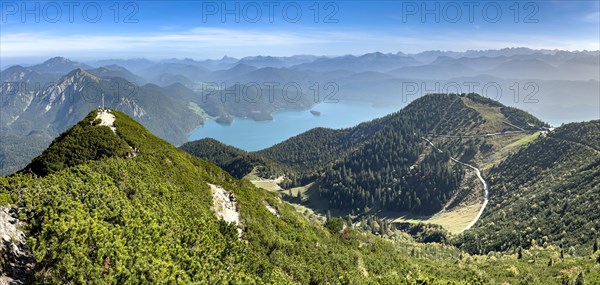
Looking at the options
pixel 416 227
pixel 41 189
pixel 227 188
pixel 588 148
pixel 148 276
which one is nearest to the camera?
pixel 148 276

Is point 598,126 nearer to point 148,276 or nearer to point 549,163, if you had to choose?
point 549,163

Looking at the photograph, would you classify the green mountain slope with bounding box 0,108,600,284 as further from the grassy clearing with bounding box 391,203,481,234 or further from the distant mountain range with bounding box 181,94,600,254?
the grassy clearing with bounding box 391,203,481,234

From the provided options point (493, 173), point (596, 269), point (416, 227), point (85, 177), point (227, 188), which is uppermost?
point (85, 177)

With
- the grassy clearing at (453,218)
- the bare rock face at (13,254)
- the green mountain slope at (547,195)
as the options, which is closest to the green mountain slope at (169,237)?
the bare rock face at (13,254)

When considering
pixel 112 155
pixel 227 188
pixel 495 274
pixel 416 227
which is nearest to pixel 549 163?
pixel 416 227

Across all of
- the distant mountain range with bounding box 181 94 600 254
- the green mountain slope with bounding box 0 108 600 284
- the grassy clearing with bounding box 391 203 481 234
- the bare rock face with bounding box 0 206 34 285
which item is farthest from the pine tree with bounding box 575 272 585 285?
the grassy clearing with bounding box 391 203 481 234

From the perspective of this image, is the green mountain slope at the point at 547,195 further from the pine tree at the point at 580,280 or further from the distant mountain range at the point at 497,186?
the pine tree at the point at 580,280
